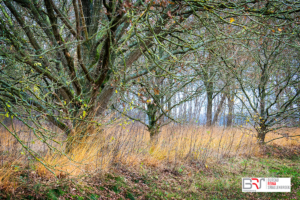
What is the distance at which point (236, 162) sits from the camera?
6293 mm

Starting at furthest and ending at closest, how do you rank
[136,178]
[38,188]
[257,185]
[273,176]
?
[273,176], [257,185], [136,178], [38,188]

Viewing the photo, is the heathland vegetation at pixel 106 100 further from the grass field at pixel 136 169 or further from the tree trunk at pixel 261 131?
the tree trunk at pixel 261 131

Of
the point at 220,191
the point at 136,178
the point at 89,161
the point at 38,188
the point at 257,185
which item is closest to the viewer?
the point at 38,188

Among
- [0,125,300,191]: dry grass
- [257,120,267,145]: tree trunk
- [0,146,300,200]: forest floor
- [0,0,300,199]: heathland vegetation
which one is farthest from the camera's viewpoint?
[257,120,267,145]: tree trunk

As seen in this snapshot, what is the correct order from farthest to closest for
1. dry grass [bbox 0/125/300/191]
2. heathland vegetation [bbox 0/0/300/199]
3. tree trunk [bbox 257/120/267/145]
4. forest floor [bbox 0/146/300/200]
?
tree trunk [bbox 257/120/267/145]
dry grass [bbox 0/125/300/191]
heathland vegetation [bbox 0/0/300/199]
forest floor [bbox 0/146/300/200]

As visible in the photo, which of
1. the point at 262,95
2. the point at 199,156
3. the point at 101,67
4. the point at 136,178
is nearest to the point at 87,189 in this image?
the point at 136,178

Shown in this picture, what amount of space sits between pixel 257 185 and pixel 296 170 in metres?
1.95

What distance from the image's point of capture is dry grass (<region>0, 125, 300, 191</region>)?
3.10 m

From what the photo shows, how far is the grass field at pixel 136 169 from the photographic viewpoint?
9.48 ft

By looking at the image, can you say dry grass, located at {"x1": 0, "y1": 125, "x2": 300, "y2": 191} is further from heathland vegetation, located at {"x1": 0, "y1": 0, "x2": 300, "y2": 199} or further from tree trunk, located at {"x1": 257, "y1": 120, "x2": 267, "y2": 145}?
A: tree trunk, located at {"x1": 257, "y1": 120, "x2": 267, "y2": 145}

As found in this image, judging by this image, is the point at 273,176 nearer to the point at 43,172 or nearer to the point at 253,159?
the point at 253,159

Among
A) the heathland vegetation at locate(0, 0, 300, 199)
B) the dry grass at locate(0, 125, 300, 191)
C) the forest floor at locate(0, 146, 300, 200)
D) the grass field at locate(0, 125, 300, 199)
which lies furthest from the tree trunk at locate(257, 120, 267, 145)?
the forest floor at locate(0, 146, 300, 200)

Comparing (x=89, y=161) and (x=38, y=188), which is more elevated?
(x=89, y=161)

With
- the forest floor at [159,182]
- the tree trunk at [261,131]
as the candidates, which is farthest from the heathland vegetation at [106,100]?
the tree trunk at [261,131]
